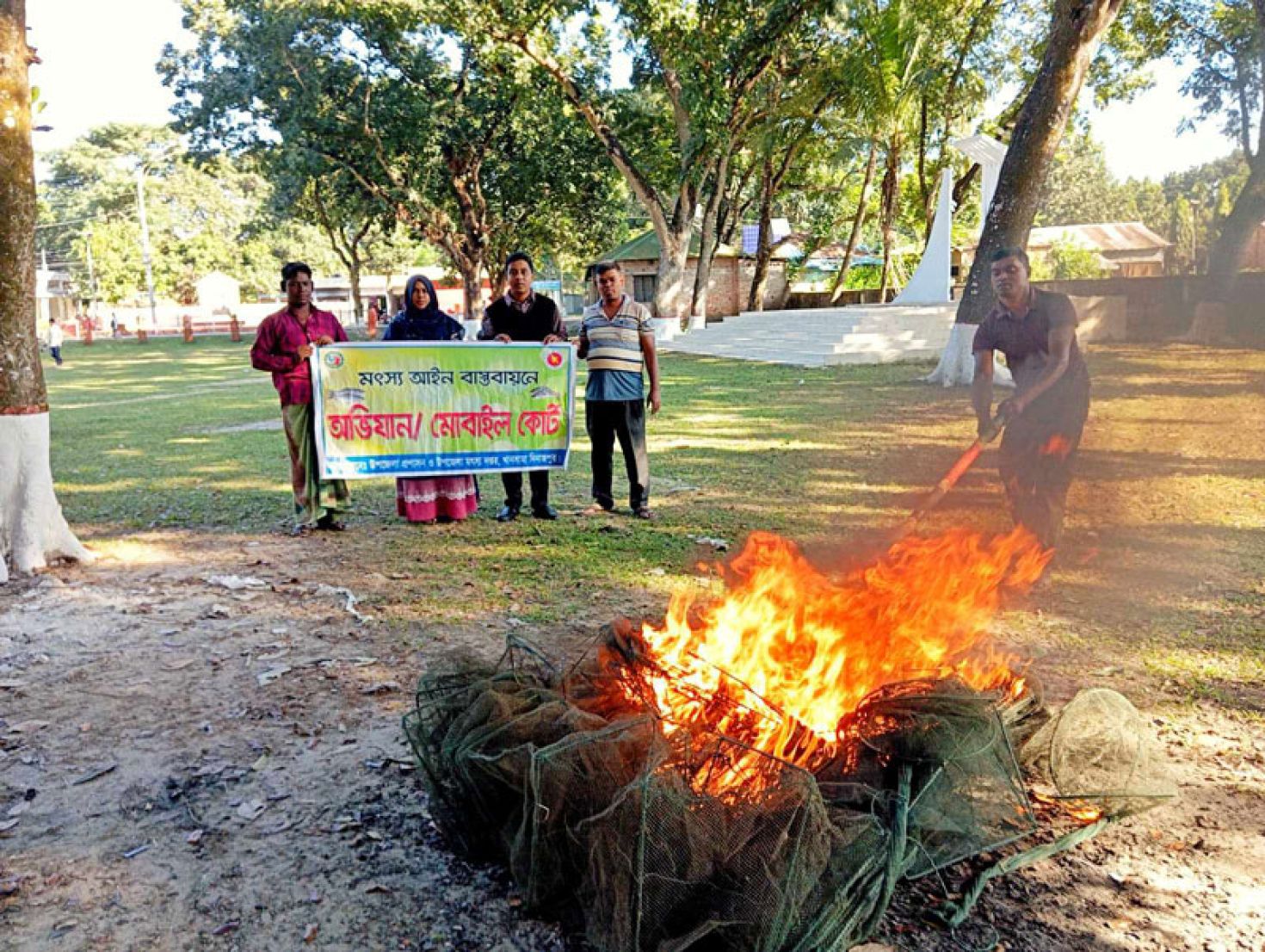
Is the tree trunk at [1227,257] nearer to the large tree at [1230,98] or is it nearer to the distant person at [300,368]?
the large tree at [1230,98]

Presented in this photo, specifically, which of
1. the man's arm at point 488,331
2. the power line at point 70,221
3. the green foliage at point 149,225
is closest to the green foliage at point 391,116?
the man's arm at point 488,331

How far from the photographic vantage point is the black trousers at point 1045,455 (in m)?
5.91

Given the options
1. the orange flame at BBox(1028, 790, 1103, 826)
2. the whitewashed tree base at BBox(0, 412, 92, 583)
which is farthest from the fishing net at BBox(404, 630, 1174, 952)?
the whitewashed tree base at BBox(0, 412, 92, 583)

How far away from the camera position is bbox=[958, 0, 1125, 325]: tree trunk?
1261cm

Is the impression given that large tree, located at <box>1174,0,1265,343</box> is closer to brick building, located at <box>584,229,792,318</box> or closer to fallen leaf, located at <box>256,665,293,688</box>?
brick building, located at <box>584,229,792,318</box>

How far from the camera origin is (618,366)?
24.3 ft

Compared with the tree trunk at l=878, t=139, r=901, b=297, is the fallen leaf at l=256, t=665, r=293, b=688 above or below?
below

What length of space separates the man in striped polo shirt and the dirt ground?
2.17 metres

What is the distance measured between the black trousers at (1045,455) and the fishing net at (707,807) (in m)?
2.93

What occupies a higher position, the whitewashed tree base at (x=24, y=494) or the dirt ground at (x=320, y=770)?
the whitewashed tree base at (x=24, y=494)

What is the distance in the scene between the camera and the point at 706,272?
31.5 m

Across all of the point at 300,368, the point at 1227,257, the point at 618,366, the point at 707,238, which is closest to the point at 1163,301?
the point at 1227,257

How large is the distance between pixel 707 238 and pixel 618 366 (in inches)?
939

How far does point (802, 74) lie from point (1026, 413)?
75.7 ft
